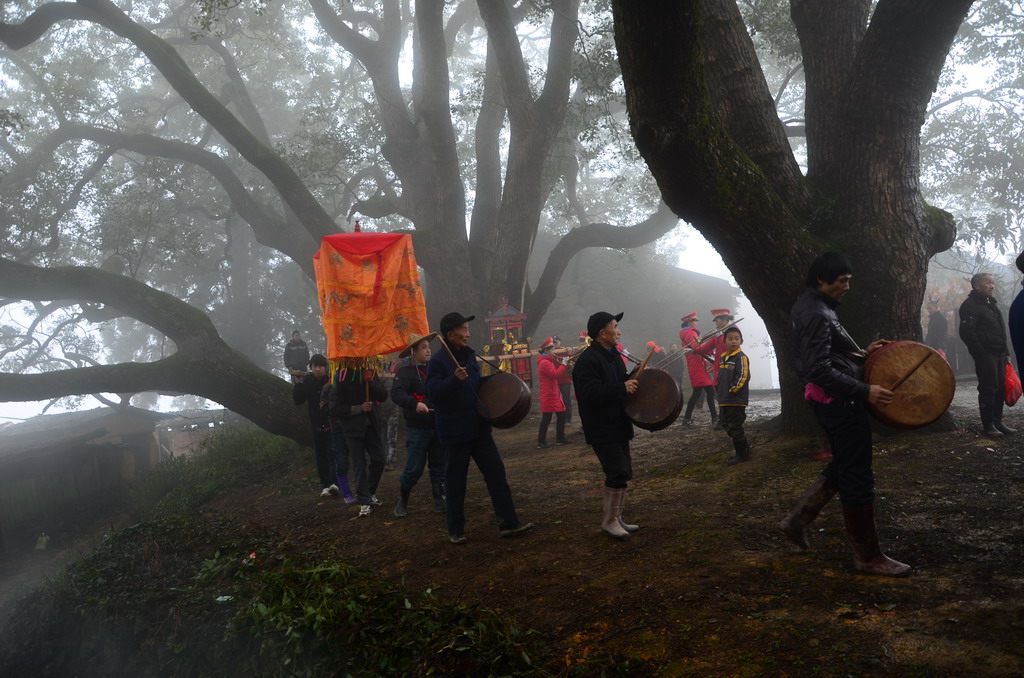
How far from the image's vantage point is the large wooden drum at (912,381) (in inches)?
161

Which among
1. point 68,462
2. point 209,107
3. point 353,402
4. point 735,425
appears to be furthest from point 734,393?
point 68,462

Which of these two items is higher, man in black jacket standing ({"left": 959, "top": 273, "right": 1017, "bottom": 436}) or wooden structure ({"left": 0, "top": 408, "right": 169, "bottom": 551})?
man in black jacket standing ({"left": 959, "top": 273, "right": 1017, "bottom": 436})

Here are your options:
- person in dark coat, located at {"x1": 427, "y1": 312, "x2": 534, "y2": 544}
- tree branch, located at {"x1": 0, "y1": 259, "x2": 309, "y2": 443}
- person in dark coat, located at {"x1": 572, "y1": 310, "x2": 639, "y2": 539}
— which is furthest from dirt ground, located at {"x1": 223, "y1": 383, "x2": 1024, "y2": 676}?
tree branch, located at {"x1": 0, "y1": 259, "x2": 309, "y2": 443}

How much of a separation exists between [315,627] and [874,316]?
233 inches

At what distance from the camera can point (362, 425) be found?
25.4ft

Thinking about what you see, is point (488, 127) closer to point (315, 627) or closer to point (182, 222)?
point (182, 222)

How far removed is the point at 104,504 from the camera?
51.2 feet

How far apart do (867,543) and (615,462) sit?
1.74 meters

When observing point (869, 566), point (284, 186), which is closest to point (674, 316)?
point (284, 186)

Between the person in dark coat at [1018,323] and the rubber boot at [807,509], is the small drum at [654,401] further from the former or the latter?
the person in dark coat at [1018,323]

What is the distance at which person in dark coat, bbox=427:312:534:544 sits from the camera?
18.7 ft

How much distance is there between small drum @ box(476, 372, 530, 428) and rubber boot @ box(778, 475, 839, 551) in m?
2.18

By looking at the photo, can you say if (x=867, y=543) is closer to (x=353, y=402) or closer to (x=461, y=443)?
(x=461, y=443)

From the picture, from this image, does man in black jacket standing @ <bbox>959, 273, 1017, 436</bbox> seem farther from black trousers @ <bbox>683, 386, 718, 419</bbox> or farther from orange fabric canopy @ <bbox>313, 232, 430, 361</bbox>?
orange fabric canopy @ <bbox>313, 232, 430, 361</bbox>
